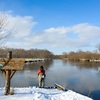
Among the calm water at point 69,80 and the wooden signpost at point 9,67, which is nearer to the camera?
the wooden signpost at point 9,67

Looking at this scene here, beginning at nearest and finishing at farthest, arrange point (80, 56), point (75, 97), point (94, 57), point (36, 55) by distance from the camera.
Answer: point (75, 97) < point (94, 57) < point (80, 56) < point (36, 55)

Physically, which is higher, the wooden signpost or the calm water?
the wooden signpost

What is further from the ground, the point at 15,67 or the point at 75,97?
the point at 15,67

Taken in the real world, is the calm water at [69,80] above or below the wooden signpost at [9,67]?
below

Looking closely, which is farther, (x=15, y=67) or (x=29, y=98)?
(x=15, y=67)

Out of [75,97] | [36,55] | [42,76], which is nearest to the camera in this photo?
[75,97]

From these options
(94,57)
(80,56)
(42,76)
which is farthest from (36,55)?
(42,76)

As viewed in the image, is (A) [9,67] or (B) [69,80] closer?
(A) [9,67]

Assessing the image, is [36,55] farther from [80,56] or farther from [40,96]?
[40,96]

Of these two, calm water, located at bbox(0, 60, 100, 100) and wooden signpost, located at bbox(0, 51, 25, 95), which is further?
calm water, located at bbox(0, 60, 100, 100)

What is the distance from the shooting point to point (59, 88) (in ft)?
42.9

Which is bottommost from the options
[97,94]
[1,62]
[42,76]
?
[97,94]

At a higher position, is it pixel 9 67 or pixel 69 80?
pixel 9 67

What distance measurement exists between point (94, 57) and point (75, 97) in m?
72.6
